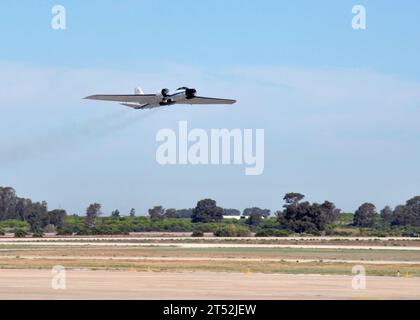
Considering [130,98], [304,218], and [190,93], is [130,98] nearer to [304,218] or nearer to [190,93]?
[190,93]

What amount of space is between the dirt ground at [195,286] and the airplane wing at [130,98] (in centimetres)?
2088

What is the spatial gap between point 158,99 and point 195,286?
30.5 meters

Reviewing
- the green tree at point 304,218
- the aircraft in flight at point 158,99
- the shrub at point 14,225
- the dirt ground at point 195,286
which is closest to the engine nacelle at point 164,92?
the aircraft in flight at point 158,99

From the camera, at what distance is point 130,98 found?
81.6 metres

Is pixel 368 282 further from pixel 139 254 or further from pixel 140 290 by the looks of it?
pixel 139 254

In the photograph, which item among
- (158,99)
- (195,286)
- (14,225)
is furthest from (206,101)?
(14,225)

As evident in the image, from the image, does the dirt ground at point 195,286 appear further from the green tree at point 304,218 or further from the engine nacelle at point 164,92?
the green tree at point 304,218

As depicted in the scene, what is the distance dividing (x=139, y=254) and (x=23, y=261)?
54.6 feet

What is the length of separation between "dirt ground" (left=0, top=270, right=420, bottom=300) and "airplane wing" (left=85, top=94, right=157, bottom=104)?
2088 cm

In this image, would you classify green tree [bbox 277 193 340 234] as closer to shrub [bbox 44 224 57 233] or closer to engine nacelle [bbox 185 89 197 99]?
shrub [bbox 44 224 57 233]

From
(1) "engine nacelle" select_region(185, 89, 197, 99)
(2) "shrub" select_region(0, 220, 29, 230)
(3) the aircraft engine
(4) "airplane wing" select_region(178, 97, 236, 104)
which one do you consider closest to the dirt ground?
(1) "engine nacelle" select_region(185, 89, 197, 99)

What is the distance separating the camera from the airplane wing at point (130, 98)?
8006 centimetres

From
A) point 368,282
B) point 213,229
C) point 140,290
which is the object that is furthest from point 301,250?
point 213,229
